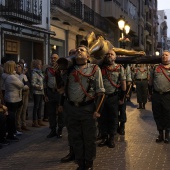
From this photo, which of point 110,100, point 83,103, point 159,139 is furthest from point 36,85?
point 83,103

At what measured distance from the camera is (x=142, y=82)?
1645cm

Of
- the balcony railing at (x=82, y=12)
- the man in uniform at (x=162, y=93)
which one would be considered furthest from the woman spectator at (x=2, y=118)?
the balcony railing at (x=82, y=12)

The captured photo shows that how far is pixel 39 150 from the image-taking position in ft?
25.8

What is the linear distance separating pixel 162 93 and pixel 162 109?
39 cm

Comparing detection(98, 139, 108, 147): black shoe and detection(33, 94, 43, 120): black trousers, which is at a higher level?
detection(33, 94, 43, 120): black trousers

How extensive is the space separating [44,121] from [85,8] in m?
14.1

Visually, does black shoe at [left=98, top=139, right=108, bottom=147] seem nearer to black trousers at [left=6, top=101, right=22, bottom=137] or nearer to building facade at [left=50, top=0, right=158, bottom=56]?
black trousers at [left=6, top=101, right=22, bottom=137]

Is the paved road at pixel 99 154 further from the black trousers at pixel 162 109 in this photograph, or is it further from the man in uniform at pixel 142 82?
the man in uniform at pixel 142 82

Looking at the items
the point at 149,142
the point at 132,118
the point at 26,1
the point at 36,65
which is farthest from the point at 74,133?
the point at 26,1

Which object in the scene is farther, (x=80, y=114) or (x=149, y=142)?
(x=149, y=142)

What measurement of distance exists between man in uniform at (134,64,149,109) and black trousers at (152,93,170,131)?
7.29 metres

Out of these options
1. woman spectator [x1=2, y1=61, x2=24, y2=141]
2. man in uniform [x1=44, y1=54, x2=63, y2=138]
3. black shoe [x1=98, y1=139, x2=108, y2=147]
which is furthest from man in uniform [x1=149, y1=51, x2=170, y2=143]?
woman spectator [x1=2, y1=61, x2=24, y2=141]

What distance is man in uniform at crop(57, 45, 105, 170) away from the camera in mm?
6142

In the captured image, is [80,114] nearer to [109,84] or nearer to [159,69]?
[109,84]
